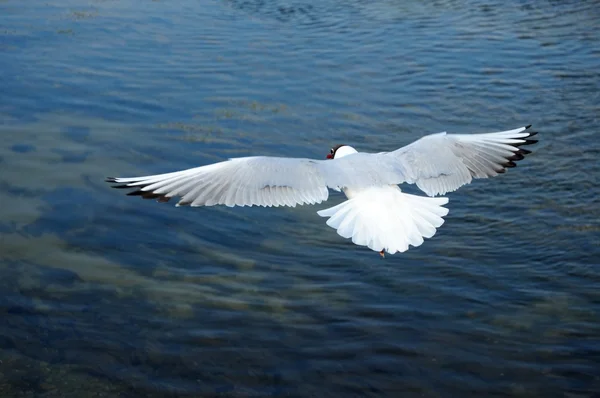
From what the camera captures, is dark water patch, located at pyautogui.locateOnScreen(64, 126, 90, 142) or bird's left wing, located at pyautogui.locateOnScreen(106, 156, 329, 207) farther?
dark water patch, located at pyautogui.locateOnScreen(64, 126, 90, 142)

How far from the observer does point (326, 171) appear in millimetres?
5520

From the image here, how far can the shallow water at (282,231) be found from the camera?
204 inches

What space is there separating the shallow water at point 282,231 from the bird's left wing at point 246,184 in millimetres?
786

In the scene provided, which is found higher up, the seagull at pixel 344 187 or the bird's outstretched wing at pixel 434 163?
the bird's outstretched wing at pixel 434 163

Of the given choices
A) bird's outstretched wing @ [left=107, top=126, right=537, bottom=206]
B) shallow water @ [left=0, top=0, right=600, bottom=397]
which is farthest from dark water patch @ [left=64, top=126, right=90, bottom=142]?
bird's outstretched wing @ [left=107, top=126, right=537, bottom=206]

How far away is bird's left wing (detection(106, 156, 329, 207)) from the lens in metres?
5.37

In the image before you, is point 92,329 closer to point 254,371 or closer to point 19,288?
point 19,288

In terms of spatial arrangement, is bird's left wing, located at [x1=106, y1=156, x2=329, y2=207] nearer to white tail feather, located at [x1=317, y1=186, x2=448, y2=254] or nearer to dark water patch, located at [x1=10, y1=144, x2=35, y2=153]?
white tail feather, located at [x1=317, y1=186, x2=448, y2=254]

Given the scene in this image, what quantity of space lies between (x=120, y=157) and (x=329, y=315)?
122 inches

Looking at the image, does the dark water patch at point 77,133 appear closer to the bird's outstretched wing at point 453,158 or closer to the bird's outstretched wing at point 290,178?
the bird's outstretched wing at point 290,178

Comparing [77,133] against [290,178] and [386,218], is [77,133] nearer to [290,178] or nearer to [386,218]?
[290,178]

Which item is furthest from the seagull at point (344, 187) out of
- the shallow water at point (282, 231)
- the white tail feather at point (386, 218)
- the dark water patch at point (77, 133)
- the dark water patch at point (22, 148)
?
the dark water patch at point (77, 133)

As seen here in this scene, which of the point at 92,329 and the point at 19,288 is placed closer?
→ the point at 92,329

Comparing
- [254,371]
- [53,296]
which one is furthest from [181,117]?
[254,371]
